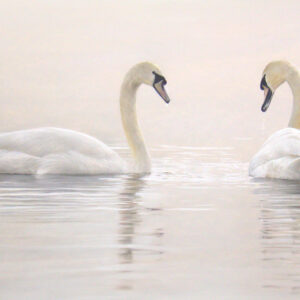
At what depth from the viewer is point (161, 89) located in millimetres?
13977

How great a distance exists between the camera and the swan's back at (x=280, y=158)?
1230cm

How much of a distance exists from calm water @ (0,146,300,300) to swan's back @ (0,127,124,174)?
218 mm

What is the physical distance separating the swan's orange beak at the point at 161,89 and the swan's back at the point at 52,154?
1556 mm

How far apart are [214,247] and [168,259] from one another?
2.11 ft

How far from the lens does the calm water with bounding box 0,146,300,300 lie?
5.23 metres

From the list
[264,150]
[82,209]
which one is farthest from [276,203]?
[264,150]

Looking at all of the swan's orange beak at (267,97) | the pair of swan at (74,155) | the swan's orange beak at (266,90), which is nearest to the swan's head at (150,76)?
the pair of swan at (74,155)

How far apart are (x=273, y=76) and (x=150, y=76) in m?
2.55

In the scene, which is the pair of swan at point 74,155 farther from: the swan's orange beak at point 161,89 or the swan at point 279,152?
the swan's orange beak at point 161,89

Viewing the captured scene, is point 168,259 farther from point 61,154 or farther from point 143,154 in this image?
point 143,154

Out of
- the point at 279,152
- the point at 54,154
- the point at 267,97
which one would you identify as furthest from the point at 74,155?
the point at 267,97

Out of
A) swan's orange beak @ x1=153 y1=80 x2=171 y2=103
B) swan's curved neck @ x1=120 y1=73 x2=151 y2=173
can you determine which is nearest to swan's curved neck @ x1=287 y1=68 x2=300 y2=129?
swan's orange beak @ x1=153 y1=80 x2=171 y2=103

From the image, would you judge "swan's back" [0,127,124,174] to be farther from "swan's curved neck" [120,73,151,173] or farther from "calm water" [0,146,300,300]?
"swan's curved neck" [120,73,151,173]

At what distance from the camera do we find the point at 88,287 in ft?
17.0
